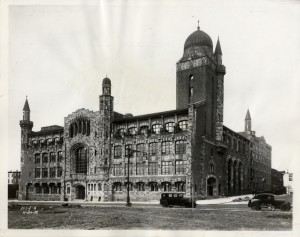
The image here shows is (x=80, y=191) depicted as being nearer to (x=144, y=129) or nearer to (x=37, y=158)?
(x=37, y=158)

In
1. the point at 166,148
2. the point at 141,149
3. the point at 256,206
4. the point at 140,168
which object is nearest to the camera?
the point at 256,206

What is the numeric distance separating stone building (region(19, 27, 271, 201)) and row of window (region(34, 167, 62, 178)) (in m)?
0.12

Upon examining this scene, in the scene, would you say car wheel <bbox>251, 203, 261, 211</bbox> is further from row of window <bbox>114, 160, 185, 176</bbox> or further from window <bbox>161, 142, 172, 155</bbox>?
window <bbox>161, 142, 172, 155</bbox>

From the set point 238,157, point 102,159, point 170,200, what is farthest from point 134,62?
point 238,157

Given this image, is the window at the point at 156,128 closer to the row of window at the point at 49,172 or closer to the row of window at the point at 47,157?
the row of window at the point at 47,157

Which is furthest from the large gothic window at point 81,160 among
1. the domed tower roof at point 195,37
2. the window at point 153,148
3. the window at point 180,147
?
the domed tower roof at point 195,37

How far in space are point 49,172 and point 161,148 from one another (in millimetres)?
16494

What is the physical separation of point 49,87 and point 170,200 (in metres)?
12.8

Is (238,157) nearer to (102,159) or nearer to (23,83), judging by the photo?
(102,159)

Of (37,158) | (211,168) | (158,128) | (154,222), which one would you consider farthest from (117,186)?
(154,222)

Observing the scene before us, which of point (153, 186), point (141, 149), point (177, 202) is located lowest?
point (177, 202)

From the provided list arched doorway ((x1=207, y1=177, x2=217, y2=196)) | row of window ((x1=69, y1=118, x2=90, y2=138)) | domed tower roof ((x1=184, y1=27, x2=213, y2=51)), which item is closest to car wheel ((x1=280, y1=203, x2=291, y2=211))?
domed tower roof ((x1=184, y1=27, x2=213, y2=51))

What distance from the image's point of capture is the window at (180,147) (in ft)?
112

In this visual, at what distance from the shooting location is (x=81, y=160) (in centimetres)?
4197
